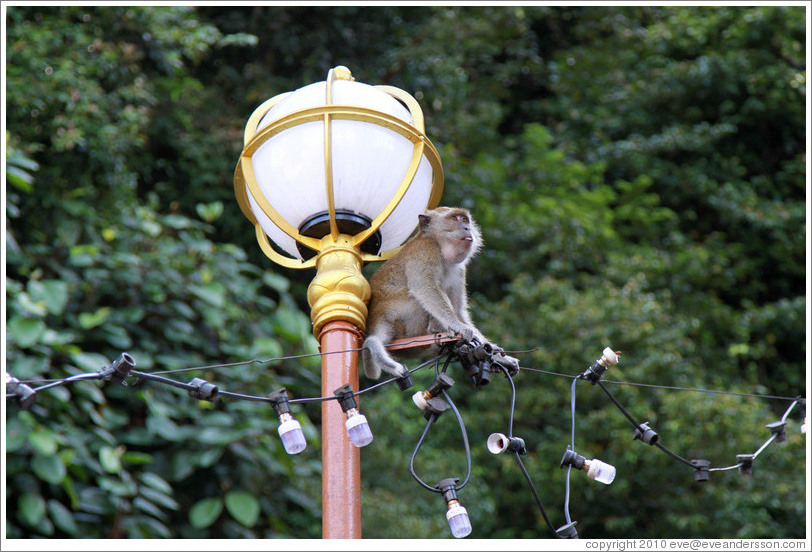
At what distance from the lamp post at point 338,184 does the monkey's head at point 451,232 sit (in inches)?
29.2

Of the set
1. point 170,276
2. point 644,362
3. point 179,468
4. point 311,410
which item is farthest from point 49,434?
point 644,362

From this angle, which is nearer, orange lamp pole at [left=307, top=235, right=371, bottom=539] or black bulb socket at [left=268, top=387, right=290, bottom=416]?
black bulb socket at [left=268, top=387, right=290, bottom=416]

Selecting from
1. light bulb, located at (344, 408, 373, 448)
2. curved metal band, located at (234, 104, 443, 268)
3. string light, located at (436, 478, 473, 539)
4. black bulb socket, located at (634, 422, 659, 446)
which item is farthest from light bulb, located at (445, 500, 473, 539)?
curved metal band, located at (234, 104, 443, 268)

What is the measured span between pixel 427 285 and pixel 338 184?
981 millimetres

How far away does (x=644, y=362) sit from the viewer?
10.4 m

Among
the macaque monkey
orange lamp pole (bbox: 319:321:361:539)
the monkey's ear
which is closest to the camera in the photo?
orange lamp pole (bbox: 319:321:361:539)

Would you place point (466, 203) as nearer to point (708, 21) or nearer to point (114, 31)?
point (114, 31)

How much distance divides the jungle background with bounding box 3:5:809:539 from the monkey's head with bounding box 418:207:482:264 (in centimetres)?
368

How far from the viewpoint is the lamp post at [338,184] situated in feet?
13.6

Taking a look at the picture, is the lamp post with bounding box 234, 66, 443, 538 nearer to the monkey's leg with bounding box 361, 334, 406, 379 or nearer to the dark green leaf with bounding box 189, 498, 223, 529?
the monkey's leg with bounding box 361, 334, 406, 379

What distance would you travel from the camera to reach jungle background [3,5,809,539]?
339 inches

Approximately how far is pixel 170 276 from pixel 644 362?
15.3ft

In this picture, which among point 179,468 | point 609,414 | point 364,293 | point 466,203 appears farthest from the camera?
point 466,203

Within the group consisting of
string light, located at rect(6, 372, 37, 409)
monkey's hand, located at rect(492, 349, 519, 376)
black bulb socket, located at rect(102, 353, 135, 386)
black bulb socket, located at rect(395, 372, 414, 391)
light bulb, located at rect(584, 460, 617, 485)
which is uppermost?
monkey's hand, located at rect(492, 349, 519, 376)
